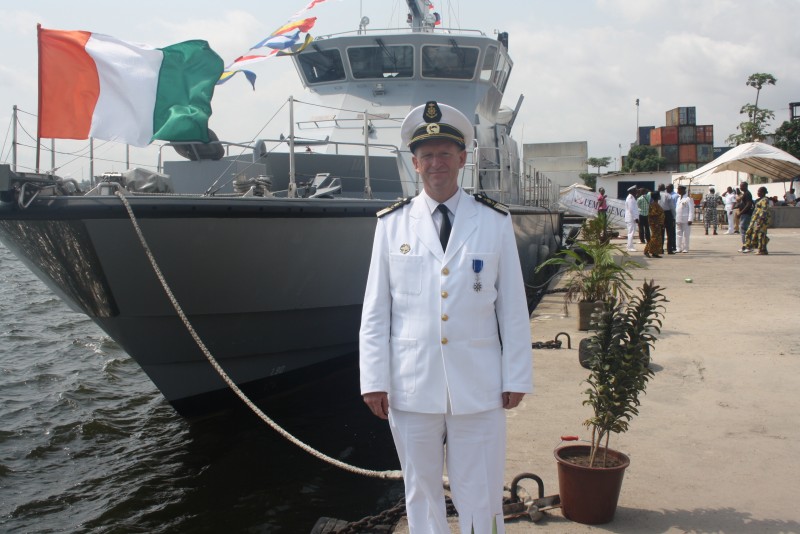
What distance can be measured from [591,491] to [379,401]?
1043 mm

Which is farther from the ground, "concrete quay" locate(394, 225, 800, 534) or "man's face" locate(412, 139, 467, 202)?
"man's face" locate(412, 139, 467, 202)

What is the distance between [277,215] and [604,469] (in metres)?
2.97

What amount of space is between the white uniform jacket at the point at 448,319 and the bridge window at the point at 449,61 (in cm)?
616

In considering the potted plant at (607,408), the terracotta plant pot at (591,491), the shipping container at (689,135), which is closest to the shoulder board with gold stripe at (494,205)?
the potted plant at (607,408)

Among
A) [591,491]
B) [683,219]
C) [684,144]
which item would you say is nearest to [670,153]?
[684,144]

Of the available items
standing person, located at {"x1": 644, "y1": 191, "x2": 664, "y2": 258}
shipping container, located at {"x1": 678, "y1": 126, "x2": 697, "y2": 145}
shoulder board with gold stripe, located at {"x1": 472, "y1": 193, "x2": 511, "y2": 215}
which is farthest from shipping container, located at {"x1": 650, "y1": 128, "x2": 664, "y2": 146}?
shoulder board with gold stripe, located at {"x1": 472, "y1": 193, "x2": 511, "y2": 215}

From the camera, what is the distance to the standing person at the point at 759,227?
39.8ft

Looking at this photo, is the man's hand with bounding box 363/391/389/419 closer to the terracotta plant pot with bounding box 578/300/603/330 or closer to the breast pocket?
the breast pocket

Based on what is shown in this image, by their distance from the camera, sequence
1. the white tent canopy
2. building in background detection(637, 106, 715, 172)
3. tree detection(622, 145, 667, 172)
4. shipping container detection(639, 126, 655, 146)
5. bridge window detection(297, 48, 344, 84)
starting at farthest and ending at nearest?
shipping container detection(639, 126, 655, 146) → building in background detection(637, 106, 715, 172) → tree detection(622, 145, 667, 172) → the white tent canopy → bridge window detection(297, 48, 344, 84)

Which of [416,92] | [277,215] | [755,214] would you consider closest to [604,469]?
[277,215]

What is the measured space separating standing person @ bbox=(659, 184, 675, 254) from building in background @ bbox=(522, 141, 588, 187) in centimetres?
596

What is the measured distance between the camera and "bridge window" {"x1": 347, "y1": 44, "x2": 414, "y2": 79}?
313 inches

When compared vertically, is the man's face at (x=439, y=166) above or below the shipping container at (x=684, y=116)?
below

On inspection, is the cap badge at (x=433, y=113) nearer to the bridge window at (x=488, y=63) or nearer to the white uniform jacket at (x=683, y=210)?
the bridge window at (x=488, y=63)
